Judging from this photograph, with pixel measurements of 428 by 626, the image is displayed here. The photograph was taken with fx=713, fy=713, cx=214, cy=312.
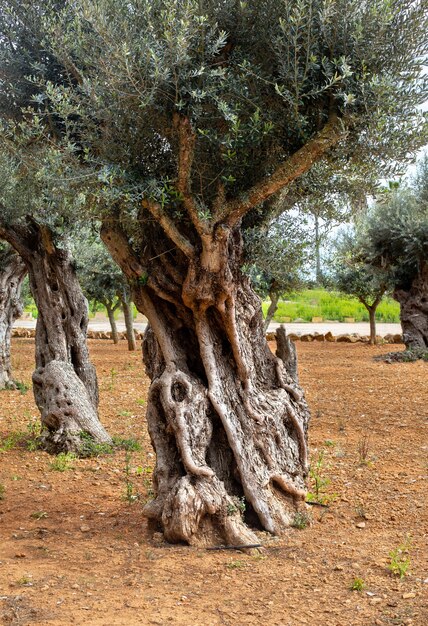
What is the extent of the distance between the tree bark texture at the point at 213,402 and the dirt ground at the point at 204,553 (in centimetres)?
31

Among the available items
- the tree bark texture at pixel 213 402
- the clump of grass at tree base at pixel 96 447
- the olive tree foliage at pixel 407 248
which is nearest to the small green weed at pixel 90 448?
the clump of grass at tree base at pixel 96 447

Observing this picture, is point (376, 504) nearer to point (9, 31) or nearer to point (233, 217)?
point (233, 217)

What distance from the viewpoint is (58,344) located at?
1025 centimetres

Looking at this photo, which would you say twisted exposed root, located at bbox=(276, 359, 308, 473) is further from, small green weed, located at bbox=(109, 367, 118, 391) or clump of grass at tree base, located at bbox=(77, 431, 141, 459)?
small green weed, located at bbox=(109, 367, 118, 391)

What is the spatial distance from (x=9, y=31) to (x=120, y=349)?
21089 millimetres

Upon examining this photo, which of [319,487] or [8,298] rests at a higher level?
[8,298]

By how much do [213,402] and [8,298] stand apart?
10.1 meters

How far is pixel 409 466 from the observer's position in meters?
8.66

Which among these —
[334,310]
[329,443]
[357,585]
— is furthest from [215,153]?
[334,310]

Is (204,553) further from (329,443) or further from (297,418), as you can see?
(329,443)

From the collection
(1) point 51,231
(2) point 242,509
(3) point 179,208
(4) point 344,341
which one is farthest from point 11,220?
(4) point 344,341

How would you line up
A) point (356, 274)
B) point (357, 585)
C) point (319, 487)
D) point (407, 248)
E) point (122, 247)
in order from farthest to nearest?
point (356, 274)
point (407, 248)
point (319, 487)
point (122, 247)
point (357, 585)

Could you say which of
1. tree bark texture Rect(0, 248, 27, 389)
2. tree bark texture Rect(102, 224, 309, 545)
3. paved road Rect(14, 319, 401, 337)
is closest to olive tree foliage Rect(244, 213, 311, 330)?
tree bark texture Rect(102, 224, 309, 545)

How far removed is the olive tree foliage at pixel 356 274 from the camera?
2222cm
